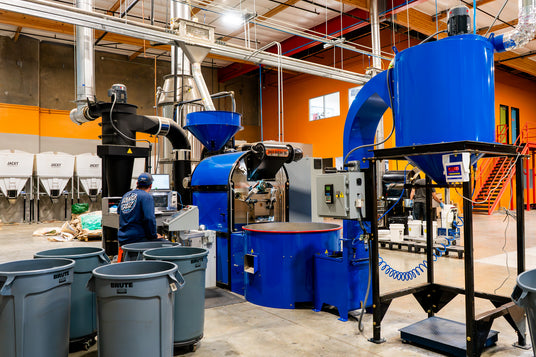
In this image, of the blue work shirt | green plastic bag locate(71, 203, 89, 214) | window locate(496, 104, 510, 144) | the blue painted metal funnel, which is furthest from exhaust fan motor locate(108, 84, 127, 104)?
window locate(496, 104, 510, 144)

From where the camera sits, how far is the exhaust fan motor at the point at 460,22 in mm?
2646

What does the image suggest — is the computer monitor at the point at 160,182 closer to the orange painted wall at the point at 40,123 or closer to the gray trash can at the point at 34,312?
the gray trash can at the point at 34,312

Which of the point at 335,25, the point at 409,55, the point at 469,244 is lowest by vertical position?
the point at 469,244

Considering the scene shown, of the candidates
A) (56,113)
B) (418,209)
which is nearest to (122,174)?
(418,209)

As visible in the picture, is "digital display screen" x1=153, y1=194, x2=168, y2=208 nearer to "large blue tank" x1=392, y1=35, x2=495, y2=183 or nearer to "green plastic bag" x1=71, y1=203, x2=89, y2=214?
"large blue tank" x1=392, y1=35, x2=495, y2=183

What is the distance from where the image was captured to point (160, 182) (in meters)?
5.33

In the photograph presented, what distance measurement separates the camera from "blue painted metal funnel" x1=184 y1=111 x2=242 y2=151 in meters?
5.31

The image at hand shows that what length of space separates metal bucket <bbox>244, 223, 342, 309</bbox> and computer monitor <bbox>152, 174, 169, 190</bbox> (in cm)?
187

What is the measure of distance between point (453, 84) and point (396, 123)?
50 centimetres

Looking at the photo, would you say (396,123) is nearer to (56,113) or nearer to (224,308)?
(224,308)

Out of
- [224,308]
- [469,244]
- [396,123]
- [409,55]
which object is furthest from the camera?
[224,308]

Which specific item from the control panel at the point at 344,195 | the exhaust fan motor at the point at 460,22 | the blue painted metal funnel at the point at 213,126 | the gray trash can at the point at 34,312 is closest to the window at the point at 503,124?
the blue painted metal funnel at the point at 213,126

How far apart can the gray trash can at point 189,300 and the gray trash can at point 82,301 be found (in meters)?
0.44

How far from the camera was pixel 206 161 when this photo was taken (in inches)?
207
